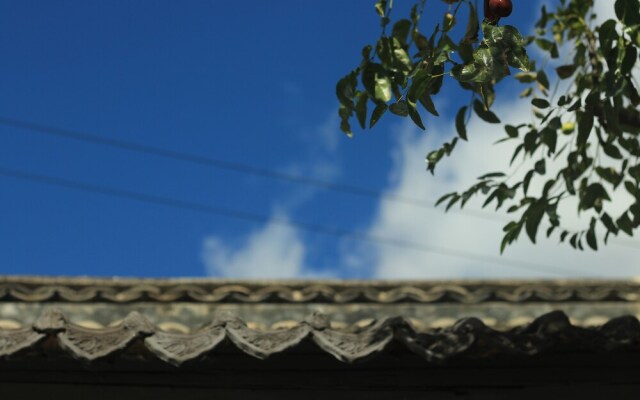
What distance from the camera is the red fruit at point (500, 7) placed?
413 cm

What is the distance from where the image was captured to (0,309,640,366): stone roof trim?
4527mm

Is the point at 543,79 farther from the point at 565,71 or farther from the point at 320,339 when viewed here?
the point at 320,339

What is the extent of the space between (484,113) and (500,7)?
1455 mm

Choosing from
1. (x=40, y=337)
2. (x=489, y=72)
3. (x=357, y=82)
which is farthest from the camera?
(x=357, y=82)

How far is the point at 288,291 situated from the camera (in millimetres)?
6414

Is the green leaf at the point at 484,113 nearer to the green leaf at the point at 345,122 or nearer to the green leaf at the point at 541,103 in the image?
the green leaf at the point at 541,103

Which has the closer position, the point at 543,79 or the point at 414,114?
the point at 414,114

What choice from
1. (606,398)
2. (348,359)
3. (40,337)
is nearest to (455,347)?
(348,359)

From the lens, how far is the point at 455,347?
4.68 meters

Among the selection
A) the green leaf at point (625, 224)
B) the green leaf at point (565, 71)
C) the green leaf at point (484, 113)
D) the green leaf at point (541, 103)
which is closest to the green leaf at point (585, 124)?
the green leaf at point (541, 103)

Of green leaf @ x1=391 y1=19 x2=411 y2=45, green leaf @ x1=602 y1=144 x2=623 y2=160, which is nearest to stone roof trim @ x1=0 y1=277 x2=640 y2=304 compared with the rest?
green leaf @ x1=602 y1=144 x2=623 y2=160

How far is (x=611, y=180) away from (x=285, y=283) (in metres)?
1.91

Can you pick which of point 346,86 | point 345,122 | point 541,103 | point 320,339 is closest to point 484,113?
point 541,103

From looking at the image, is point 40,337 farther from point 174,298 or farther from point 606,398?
point 606,398
